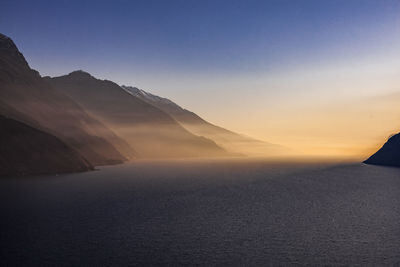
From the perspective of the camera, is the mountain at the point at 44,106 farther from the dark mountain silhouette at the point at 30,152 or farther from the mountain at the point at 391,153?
the mountain at the point at 391,153

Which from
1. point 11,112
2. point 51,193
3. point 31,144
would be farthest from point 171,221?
point 11,112

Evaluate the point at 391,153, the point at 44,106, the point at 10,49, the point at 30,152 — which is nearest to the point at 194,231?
the point at 30,152

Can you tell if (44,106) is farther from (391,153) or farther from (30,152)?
(391,153)

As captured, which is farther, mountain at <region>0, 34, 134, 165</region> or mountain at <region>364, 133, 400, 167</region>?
mountain at <region>364, 133, 400, 167</region>

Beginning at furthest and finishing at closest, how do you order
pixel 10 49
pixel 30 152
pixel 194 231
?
1. pixel 10 49
2. pixel 30 152
3. pixel 194 231

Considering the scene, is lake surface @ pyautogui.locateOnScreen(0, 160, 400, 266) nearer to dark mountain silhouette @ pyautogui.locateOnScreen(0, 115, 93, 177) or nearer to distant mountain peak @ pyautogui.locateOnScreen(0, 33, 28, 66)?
dark mountain silhouette @ pyautogui.locateOnScreen(0, 115, 93, 177)

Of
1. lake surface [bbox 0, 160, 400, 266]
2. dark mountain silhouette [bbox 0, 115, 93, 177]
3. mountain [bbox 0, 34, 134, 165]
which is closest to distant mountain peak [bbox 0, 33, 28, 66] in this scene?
mountain [bbox 0, 34, 134, 165]

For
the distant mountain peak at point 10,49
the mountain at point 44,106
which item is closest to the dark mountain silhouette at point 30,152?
the mountain at point 44,106
